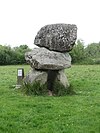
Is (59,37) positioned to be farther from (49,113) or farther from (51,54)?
(49,113)

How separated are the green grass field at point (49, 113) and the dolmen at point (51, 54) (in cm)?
119

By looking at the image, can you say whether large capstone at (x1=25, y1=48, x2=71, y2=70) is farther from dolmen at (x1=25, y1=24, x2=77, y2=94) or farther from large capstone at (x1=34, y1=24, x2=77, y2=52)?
large capstone at (x1=34, y1=24, x2=77, y2=52)

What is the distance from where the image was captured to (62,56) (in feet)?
50.5

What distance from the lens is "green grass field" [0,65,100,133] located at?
362 inches

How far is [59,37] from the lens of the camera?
50.6 feet

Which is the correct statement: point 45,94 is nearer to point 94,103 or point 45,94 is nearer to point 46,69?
point 46,69

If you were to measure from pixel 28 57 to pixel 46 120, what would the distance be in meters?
6.06

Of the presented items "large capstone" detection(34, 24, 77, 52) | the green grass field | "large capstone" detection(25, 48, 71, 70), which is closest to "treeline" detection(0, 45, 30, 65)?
"large capstone" detection(34, 24, 77, 52)

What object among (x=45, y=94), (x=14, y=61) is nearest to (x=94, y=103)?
(x=45, y=94)

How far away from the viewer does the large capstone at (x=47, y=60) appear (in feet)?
48.7

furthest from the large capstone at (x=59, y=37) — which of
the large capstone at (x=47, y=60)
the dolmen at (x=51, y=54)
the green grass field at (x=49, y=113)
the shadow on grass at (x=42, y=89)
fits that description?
the green grass field at (x=49, y=113)

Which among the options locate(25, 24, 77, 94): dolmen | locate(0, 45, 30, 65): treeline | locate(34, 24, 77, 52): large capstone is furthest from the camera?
locate(0, 45, 30, 65): treeline

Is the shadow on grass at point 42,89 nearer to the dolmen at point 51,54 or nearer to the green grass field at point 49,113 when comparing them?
the dolmen at point 51,54

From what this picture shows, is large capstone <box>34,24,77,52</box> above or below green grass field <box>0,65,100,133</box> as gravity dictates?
above
